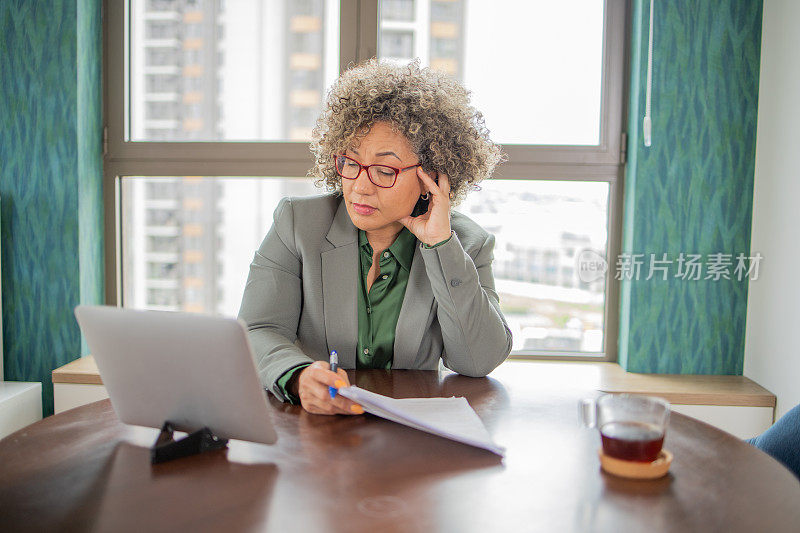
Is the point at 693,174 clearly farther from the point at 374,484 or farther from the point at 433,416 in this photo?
the point at 374,484

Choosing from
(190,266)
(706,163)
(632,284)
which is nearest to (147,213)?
(190,266)

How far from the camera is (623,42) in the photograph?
267cm

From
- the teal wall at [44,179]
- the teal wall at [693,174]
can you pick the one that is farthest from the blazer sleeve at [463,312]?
the teal wall at [44,179]

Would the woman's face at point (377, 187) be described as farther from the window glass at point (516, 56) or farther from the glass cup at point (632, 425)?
the window glass at point (516, 56)

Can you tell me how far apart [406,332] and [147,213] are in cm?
173

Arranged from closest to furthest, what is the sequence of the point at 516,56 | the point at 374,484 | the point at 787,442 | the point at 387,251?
the point at 374,484 < the point at 787,442 < the point at 387,251 < the point at 516,56

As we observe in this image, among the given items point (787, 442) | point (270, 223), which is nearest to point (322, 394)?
point (787, 442)

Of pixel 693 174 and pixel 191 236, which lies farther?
pixel 191 236

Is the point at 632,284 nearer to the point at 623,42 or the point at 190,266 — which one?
the point at 623,42

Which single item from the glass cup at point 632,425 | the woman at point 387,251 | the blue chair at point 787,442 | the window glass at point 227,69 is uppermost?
the window glass at point 227,69

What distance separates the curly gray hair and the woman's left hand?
0.05 meters

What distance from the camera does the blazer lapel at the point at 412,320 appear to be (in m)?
1.63

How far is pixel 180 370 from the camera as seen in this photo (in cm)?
92

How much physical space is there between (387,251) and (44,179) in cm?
166
